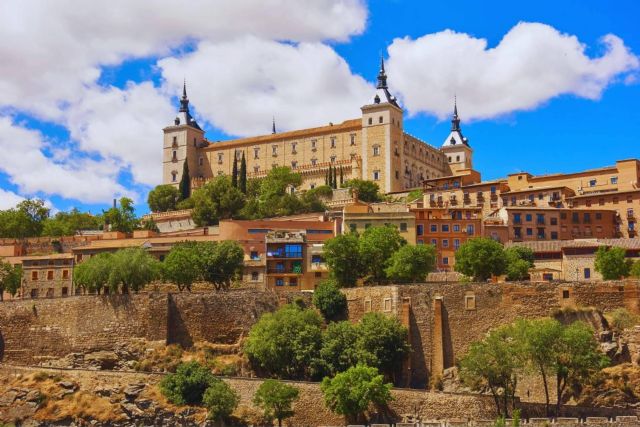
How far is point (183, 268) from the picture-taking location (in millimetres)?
77062

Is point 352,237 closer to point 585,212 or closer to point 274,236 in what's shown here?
point 274,236

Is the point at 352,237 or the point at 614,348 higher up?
the point at 352,237

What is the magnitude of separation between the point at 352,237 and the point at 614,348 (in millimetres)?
24004

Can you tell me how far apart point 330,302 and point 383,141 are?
76821 millimetres

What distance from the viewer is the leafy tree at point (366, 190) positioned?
123062 mm

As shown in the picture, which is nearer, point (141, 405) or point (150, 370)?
point (141, 405)

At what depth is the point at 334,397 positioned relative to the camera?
55.8 m

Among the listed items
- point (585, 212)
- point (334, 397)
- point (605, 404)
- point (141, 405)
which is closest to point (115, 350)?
point (141, 405)

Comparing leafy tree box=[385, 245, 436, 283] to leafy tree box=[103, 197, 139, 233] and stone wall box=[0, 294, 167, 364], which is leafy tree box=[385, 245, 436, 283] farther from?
leafy tree box=[103, 197, 139, 233]

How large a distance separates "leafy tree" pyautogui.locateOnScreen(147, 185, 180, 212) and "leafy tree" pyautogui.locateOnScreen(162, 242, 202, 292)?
56896 millimetres

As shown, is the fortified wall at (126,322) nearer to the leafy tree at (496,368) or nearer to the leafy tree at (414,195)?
the leafy tree at (496,368)

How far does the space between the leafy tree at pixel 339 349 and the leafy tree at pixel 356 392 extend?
444cm

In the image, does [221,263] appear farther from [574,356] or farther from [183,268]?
[574,356]

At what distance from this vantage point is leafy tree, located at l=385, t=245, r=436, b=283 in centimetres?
7088
